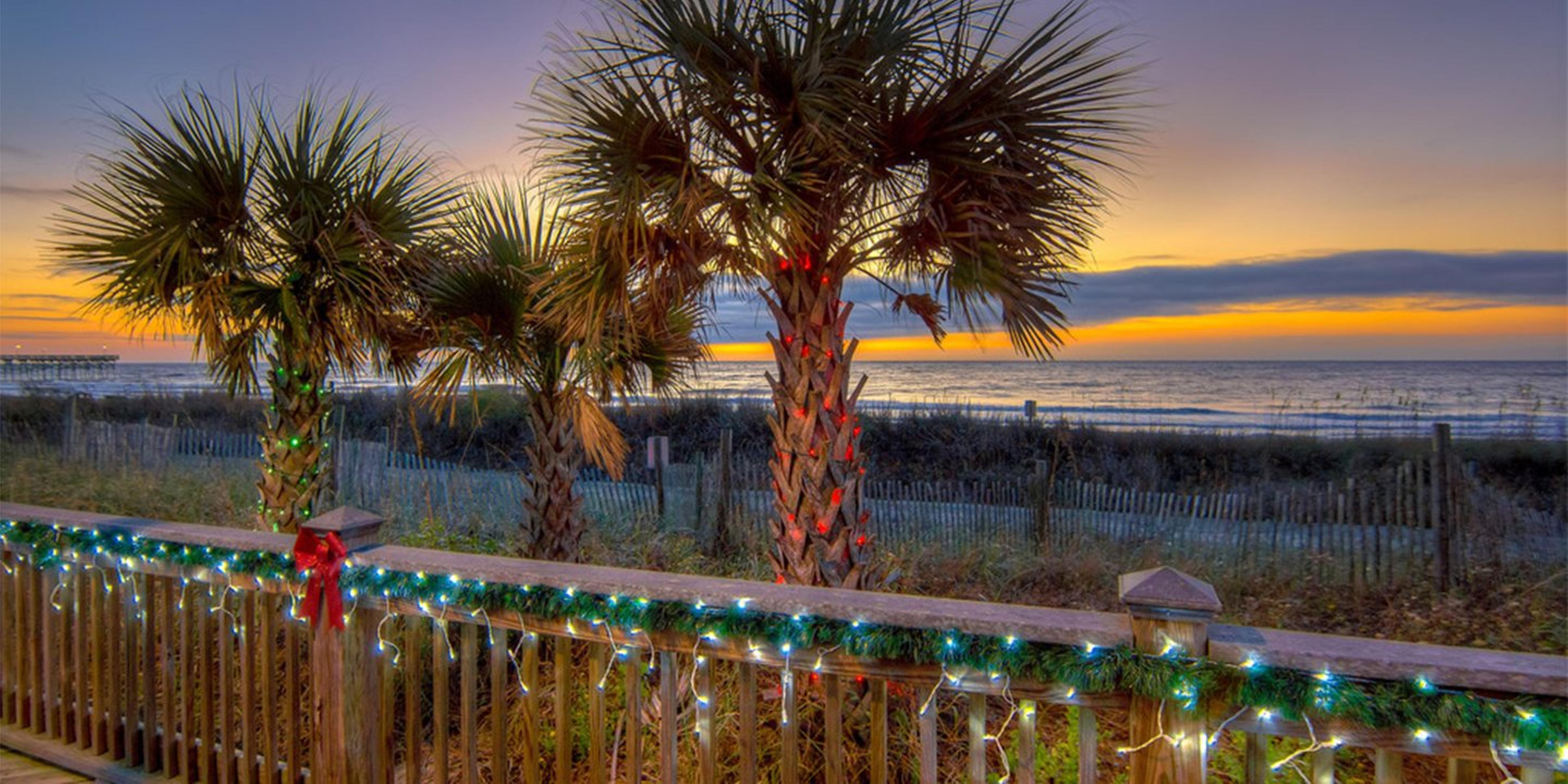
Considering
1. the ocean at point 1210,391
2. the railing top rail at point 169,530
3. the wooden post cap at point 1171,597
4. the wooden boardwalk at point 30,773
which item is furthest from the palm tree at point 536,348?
the wooden post cap at point 1171,597

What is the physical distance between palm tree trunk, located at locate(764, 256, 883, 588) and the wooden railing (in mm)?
682

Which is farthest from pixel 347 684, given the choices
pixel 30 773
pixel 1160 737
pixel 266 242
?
pixel 266 242

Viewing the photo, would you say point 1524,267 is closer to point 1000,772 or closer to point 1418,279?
point 1418,279

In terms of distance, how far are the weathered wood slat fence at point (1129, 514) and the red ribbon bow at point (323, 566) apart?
209 inches

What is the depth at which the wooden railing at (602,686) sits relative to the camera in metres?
1.71

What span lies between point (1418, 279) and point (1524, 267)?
396 centimetres

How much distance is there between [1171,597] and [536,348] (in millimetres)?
4674

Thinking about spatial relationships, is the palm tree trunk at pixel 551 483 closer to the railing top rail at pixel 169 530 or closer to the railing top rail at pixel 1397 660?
the railing top rail at pixel 169 530

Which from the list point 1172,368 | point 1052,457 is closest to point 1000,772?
point 1052,457

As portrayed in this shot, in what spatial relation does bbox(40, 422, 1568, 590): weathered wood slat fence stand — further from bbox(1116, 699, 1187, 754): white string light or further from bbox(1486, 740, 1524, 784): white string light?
bbox(1486, 740, 1524, 784): white string light

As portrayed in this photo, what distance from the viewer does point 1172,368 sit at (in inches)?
2210

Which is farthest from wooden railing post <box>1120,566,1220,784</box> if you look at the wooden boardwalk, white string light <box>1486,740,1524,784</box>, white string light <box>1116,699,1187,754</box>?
the wooden boardwalk

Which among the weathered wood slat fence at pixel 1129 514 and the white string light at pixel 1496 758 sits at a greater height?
the white string light at pixel 1496 758

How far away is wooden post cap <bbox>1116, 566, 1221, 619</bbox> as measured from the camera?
1699mm
